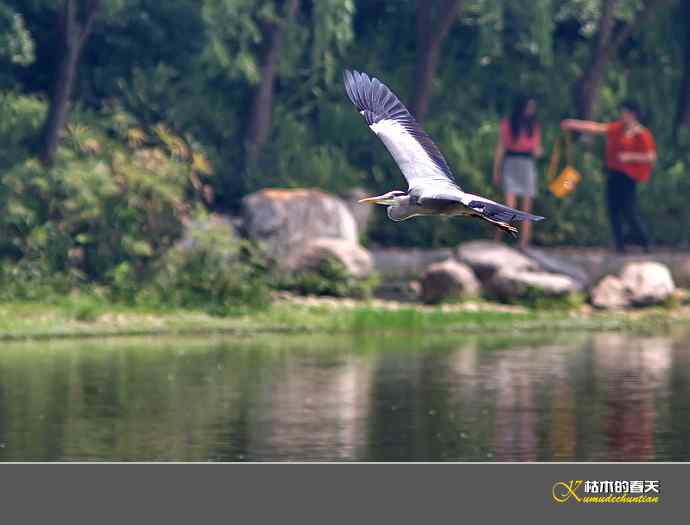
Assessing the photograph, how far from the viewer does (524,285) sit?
1081 inches

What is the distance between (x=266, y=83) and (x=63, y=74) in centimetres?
362

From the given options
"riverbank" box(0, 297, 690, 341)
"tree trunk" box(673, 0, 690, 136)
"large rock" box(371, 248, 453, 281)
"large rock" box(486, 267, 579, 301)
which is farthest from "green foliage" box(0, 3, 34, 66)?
"tree trunk" box(673, 0, 690, 136)

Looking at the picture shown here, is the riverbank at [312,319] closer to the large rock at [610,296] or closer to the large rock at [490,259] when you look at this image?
the large rock at [610,296]

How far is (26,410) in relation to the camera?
19.3m

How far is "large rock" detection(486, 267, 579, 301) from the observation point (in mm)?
27453

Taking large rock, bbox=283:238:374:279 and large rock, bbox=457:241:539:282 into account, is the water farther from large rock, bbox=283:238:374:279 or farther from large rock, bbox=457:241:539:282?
large rock, bbox=457:241:539:282

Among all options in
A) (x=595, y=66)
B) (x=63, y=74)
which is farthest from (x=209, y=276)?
(x=595, y=66)

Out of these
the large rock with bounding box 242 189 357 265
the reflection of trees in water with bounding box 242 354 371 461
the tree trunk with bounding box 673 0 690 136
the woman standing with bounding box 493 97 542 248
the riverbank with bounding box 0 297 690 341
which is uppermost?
the tree trunk with bounding box 673 0 690 136

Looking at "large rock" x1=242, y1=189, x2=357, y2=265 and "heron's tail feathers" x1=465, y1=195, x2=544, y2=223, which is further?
"large rock" x1=242, y1=189, x2=357, y2=265

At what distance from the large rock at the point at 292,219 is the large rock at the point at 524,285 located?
229cm

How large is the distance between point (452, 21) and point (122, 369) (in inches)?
450

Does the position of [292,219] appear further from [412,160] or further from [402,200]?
[402,200]

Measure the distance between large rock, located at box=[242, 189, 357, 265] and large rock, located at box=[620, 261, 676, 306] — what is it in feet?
12.6
